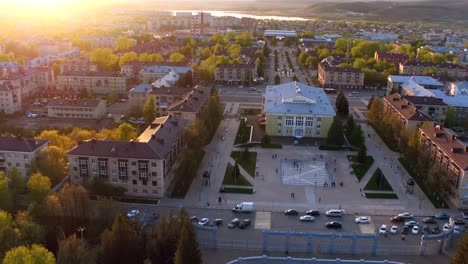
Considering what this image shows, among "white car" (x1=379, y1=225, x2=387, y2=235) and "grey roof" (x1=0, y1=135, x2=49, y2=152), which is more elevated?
"grey roof" (x1=0, y1=135, x2=49, y2=152)

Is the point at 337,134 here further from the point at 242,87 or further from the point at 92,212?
the point at 242,87

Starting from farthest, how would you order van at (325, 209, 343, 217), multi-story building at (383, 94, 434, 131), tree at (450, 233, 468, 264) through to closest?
multi-story building at (383, 94, 434, 131)
van at (325, 209, 343, 217)
tree at (450, 233, 468, 264)

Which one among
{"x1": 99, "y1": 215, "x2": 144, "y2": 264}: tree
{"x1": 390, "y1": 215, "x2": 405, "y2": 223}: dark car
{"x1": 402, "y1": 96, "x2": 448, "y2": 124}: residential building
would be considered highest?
{"x1": 402, "y1": 96, "x2": 448, "y2": 124}: residential building

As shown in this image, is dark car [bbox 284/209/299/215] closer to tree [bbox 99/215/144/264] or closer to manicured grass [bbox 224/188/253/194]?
manicured grass [bbox 224/188/253/194]

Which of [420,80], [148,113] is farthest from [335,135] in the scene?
[420,80]

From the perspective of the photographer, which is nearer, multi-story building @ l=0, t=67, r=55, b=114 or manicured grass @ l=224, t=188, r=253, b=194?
manicured grass @ l=224, t=188, r=253, b=194

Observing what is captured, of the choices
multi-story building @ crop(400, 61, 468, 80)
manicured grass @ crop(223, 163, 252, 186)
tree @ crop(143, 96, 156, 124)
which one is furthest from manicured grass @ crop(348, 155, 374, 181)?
multi-story building @ crop(400, 61, 468, 80)

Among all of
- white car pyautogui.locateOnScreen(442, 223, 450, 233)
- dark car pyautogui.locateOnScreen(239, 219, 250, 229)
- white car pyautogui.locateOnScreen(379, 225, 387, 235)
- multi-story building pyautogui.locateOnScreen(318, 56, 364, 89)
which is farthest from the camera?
multi-story building pyautogui.locateOnScreen(318, 56, 364, 89)
